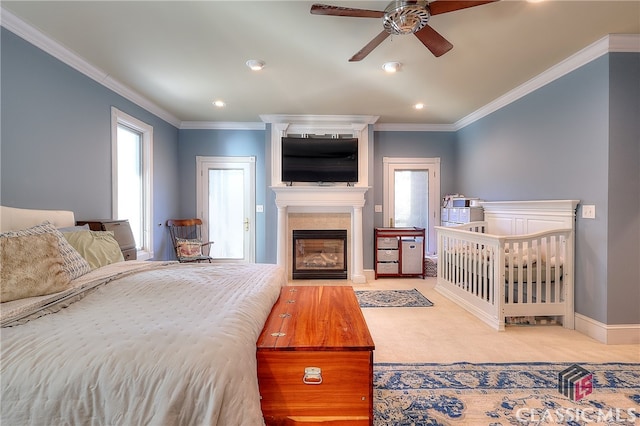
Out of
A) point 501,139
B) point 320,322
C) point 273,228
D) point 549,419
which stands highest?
point 501,139

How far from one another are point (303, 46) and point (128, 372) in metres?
2.55

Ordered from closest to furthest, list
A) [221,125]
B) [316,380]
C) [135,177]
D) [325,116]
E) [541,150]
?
[316,380] → [541,150] → [135,177] → [325,116] → [221,125]

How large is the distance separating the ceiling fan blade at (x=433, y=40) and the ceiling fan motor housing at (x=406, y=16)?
85mm

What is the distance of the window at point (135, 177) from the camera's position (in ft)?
11.4

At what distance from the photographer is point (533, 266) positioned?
2859mm

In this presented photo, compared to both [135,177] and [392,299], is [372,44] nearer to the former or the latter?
[392,299]

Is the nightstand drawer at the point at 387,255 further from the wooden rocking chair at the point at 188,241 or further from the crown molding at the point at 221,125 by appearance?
the crown molding at the point at 221,125

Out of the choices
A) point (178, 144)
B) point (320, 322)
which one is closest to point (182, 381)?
point (320, 322)

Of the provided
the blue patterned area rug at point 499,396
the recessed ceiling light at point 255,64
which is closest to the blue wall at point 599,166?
the blue patterned area rug at point 499,396

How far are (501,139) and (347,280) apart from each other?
2.96 metres

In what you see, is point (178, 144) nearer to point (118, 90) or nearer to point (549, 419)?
point (118, 90)

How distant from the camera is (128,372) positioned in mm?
903

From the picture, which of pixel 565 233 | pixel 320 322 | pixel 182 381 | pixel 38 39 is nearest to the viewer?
pixel 182 381
